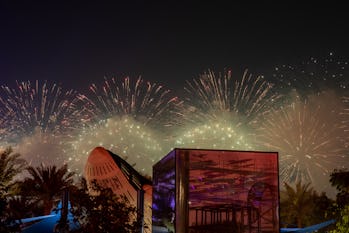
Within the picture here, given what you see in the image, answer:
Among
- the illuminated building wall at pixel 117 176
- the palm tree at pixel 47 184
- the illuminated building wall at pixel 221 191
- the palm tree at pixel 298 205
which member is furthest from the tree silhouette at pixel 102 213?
the palm tree at pixel 298 205

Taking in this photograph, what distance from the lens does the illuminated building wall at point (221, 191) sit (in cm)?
1578

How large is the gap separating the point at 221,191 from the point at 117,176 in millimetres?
7684

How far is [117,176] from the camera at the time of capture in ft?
73.6

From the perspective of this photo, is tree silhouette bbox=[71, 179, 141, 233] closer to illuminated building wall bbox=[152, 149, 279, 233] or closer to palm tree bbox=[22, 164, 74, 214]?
illuminated building wall bbox=[152, 149, 279, 233]

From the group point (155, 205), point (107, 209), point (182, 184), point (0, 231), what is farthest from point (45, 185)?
point (0, 231)

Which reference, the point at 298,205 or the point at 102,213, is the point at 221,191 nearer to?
the point at 102,213

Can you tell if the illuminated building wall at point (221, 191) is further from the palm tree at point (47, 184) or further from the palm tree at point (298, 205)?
the palm tree at point (298, 205)

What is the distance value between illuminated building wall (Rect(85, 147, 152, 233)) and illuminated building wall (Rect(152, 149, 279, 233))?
5.42 metres

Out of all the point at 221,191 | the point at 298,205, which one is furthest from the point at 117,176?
the point at 298,205

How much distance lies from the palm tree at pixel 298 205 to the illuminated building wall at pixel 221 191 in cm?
2169

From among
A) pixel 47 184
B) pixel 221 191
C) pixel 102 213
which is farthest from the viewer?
pixel 47 184

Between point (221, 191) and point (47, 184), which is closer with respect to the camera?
point (221, 191)

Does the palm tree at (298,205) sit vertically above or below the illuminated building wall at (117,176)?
below

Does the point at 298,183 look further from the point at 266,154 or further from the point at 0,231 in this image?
the point at 0,231
